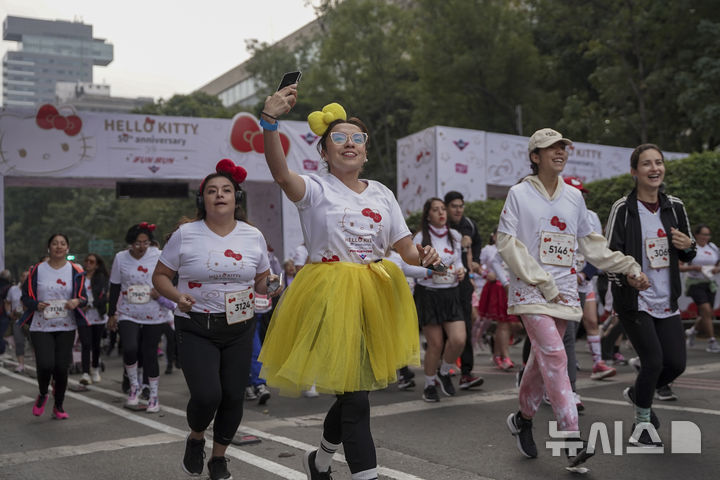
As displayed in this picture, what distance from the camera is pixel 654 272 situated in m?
5.54

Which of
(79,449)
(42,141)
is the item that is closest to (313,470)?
(79,449)

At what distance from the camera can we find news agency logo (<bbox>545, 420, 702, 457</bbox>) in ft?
15.7

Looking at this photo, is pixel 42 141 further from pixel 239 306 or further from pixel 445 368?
pixel 239 306

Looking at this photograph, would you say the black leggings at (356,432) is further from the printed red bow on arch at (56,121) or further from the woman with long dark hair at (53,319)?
the printed red bow on arch at (56,121)

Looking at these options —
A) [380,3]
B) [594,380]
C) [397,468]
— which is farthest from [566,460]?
[380,3]

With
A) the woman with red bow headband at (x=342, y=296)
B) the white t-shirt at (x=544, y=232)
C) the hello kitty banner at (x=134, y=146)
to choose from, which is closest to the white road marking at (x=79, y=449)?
the woman with red bow headband at (x=342, y=296)

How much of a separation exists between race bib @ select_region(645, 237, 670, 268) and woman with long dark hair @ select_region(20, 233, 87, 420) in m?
5.76

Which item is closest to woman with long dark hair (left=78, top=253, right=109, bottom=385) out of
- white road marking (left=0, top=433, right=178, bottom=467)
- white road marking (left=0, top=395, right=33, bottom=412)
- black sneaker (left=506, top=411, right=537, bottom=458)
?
white road marking (left=0, top=395, right=33, bottom=412)

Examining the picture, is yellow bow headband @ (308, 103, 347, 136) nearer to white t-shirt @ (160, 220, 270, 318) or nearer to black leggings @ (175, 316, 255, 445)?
white t-shirt @ (160, 220, 270, 318)

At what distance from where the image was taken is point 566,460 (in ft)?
16.8

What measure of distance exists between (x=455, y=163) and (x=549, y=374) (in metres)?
16.4

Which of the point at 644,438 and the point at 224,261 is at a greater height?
the point at 224,261

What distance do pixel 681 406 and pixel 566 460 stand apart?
2.31 m

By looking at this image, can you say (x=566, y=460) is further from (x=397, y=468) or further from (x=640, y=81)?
(x=640, y=81)
